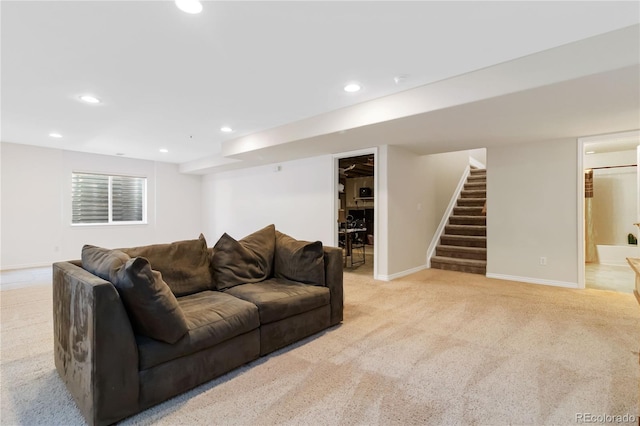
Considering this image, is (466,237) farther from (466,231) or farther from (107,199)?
(107,199)

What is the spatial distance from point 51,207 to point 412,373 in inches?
285

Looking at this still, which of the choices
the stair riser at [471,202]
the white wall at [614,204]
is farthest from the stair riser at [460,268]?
the white wall at [614,204]

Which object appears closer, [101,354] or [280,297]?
[101,354]

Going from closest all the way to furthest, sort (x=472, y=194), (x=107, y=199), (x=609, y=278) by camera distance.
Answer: (x=609, y=278) → (x=472, y=194) → (x=107, y=199)

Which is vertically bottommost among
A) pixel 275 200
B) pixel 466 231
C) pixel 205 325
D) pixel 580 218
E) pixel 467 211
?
pixel 205 325

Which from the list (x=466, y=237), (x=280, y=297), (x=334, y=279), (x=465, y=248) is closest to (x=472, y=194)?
(x=466, y=237)

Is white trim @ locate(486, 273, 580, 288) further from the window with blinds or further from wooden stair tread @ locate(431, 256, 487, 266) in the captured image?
the window with blinds

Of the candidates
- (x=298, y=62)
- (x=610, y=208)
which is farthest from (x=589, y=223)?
(x=298, y=62)

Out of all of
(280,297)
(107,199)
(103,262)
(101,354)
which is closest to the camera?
(101,354)

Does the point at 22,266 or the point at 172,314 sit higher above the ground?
the point at 172,314

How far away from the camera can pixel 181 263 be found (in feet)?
7.94

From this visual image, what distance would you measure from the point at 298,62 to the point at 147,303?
220cm

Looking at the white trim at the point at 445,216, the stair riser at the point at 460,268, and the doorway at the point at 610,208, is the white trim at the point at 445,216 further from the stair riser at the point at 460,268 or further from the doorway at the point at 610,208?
the doorway at the point at 610,208

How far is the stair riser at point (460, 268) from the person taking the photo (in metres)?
5.02
